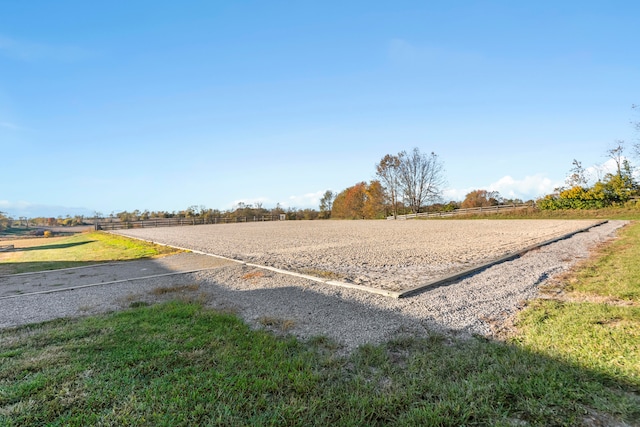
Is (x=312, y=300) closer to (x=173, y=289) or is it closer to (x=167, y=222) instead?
(x=173, y=289)

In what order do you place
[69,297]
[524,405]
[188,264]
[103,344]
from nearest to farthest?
[524,405]
[103,344]
[69,297]
[188,264]

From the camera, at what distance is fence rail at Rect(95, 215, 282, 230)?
1388 inches

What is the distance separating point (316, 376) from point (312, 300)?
2.20 metres

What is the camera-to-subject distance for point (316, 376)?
7.63 feet

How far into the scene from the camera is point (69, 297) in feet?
17.1

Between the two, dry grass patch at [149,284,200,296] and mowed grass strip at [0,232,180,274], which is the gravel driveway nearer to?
dry grass patch at [149,284,200,296]

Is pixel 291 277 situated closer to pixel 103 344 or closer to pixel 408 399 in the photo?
pixel 103 344

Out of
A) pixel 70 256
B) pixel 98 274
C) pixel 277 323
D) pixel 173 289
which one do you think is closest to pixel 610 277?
pixel 277 323

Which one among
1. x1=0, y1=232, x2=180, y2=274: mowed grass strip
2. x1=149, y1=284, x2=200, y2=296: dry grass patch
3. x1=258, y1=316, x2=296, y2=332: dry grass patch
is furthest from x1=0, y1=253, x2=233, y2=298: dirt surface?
x1=258, y1=316, x2=296, y2=332: dry grass patch

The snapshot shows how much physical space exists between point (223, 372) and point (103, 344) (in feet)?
4.81

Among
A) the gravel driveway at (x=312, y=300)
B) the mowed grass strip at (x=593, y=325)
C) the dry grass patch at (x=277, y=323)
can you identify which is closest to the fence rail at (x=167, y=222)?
the gravel driveway at (x=312, y=300)

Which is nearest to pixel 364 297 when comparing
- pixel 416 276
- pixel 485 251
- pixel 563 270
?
pixel 416 276

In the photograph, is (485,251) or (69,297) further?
(485,251)

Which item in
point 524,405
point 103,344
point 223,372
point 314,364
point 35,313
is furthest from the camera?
point 35,313
